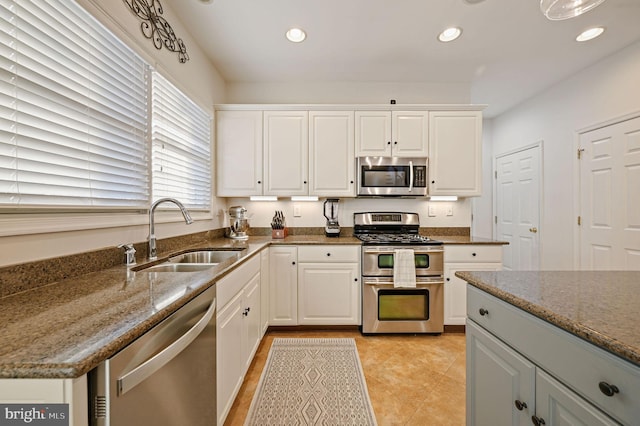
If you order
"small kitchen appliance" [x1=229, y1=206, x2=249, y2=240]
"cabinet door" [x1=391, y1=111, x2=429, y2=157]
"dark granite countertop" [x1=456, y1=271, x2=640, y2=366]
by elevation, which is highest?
"cabinet door" [x1=391, y1=111, x2=429, y2=157]

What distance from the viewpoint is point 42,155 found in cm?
104

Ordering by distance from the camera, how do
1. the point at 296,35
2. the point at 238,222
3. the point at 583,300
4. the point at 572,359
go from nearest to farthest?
the point at 572,359, the point at 583,300, the point at 296,35, the point at 238,222

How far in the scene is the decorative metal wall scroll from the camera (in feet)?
5.27

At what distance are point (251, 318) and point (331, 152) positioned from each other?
1796 millimetres

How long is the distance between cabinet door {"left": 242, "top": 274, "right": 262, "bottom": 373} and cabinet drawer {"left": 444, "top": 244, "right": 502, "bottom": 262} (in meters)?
1.82

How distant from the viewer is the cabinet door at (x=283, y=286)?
2570 millimetres

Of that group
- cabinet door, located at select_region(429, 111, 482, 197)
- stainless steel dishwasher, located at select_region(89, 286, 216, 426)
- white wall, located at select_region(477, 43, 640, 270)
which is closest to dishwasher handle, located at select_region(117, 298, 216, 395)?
stainless steel dishwasher, located at select_region(89, 286, 216, 426)

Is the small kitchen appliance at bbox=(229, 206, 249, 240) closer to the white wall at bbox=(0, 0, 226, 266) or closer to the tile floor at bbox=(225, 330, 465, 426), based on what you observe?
the white wall at bbox=(0, 0, 226, 266)

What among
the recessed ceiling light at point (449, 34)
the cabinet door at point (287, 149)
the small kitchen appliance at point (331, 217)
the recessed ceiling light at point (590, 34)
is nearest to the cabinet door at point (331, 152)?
the cabinet door at point (287, 149)

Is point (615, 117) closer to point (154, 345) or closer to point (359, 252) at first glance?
point (359, 252)

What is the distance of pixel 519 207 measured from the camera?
384 cm

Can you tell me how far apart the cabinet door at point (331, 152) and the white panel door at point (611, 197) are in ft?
8.33

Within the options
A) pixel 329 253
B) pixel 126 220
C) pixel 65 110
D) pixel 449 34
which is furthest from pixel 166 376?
pixel 449 34

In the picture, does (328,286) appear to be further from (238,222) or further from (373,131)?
(373,131)
